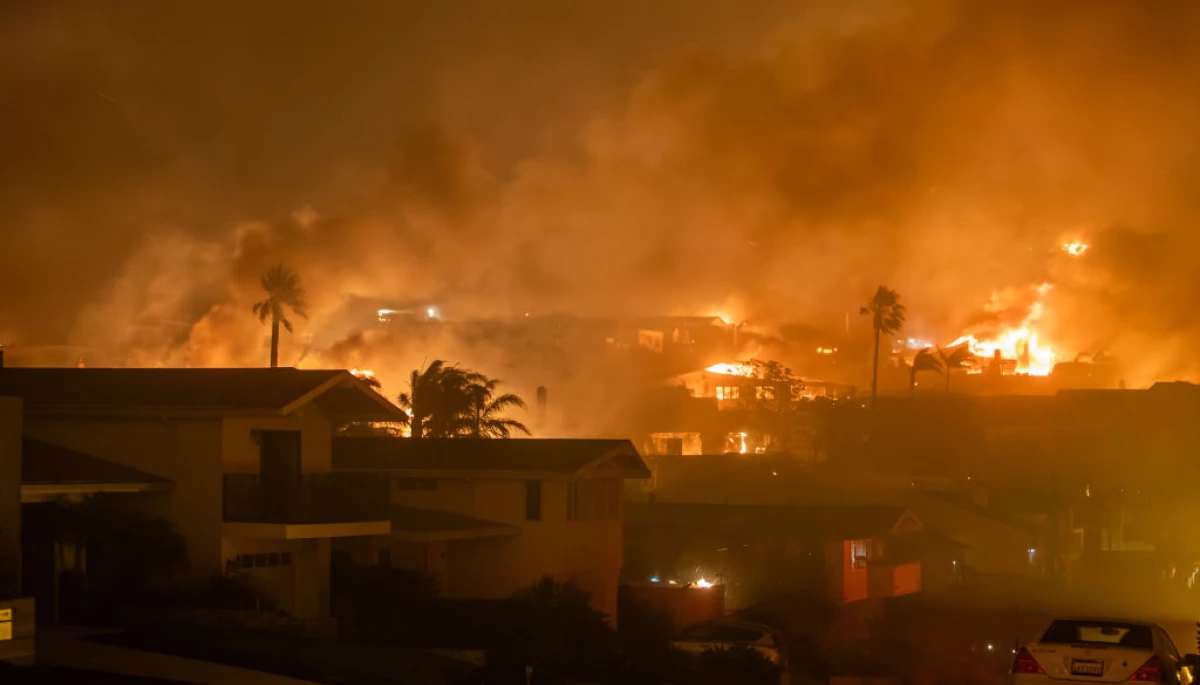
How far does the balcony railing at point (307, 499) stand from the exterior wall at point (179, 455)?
33 centimetres

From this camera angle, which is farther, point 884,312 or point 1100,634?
point 884,312

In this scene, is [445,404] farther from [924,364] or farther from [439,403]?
[924,364]

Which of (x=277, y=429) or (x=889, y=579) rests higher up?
(x=277, y=429)

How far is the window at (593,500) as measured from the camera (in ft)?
96.7

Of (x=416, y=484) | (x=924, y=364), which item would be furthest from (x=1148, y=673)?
(x=924, y=364)

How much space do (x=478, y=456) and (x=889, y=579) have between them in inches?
654

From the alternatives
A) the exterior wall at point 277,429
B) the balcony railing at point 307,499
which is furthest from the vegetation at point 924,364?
the balcony railing at point 307,499

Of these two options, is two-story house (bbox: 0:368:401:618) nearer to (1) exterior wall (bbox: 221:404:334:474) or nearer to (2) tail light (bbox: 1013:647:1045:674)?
(1) exterior wall (bbox: 221:404:334:474)

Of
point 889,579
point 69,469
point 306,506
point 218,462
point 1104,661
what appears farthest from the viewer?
point 889,579

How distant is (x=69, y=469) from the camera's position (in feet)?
73.8

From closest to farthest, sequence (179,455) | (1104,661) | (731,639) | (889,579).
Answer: (1104,661)
(179,455)
(731,639)
(889,579)

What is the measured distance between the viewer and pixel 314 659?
1805 centimetres

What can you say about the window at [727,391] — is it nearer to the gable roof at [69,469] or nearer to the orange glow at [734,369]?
the orange glow at [734,369]

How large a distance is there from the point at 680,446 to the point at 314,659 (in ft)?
194
